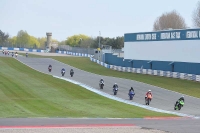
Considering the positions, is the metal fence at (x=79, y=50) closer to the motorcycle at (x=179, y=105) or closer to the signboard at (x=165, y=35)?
the signboard at (x=165, y=35)

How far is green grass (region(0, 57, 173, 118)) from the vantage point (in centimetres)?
3119

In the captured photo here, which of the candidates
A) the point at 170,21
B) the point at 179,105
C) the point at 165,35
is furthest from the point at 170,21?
the point at 179,105

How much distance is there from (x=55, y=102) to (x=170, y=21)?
103812 mm

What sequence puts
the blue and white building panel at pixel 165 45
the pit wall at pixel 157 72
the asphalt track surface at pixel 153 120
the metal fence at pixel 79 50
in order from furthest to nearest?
the metal fence at pixel 79 50 < the blue and white building panel at pixel 165 45 < the pit wall at pixel 157 72 < the asphalt track surface at pixel 153 120

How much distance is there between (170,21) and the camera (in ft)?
453

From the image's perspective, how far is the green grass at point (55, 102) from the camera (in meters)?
31.2

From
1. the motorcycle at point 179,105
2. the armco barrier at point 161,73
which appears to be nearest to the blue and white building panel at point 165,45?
the armco barrier at point 161,73

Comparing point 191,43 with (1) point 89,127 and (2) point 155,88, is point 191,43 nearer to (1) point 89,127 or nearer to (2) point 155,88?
(2) point 155,88

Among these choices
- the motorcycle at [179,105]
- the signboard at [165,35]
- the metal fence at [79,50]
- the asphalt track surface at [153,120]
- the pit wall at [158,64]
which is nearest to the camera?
the asphalt track surface at [153,120]

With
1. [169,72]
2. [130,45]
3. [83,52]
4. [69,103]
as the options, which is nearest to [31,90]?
[69,103]

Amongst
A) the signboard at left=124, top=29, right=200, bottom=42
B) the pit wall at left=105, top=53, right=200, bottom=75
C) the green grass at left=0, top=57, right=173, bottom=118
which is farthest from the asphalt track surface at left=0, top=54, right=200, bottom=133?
the signboard at left=124, top=29, right=200, bottom=42

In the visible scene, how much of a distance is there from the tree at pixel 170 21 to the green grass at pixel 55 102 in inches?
3324

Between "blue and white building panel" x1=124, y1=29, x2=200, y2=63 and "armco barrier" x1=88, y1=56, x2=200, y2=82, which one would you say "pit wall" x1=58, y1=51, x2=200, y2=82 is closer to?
"armco barrier" x1=88, y1=56, x2=200, y2=82

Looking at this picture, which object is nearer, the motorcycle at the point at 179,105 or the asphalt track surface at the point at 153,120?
the asphalt track surface at the point at 153,120
